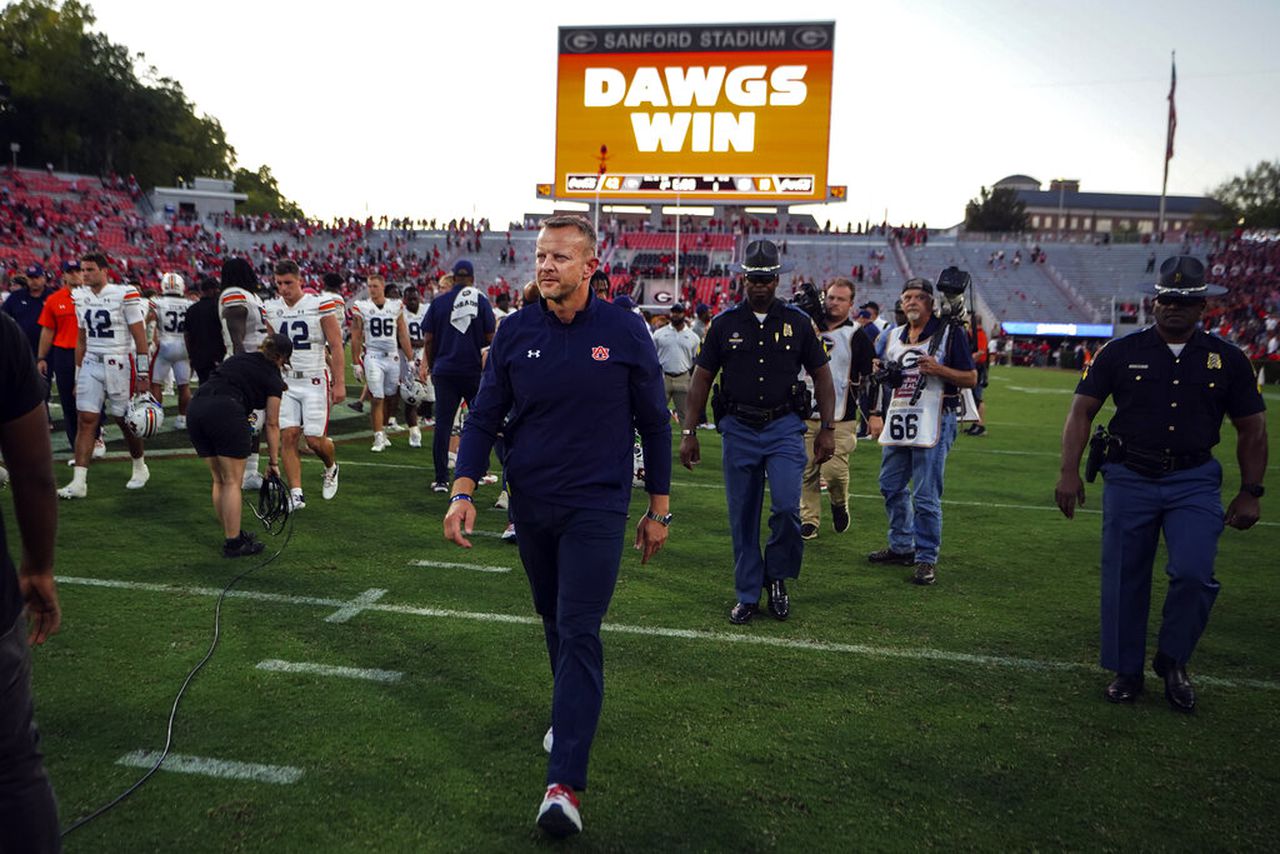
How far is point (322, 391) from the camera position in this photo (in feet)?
25.7

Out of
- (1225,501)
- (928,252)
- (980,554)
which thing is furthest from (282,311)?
(928,252)

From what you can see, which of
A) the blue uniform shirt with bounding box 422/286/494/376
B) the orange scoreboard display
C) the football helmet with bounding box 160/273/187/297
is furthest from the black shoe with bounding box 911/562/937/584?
the orange scoreboard display

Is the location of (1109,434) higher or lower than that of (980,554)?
higher

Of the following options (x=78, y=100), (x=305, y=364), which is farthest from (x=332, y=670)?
(x=78, y=100)

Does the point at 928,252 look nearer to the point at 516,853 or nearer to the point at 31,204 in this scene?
the point at 31,204

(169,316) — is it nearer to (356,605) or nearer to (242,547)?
(242,547)

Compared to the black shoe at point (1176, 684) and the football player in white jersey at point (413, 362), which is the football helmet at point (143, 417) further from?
the black shoe at point (1176, 684)

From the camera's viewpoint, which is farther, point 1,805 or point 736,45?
point 736,45

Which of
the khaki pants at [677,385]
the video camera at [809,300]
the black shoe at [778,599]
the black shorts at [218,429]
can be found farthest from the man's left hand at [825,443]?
the khaki pants at [677,385]

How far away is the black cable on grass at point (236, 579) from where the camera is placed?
10.2 feet

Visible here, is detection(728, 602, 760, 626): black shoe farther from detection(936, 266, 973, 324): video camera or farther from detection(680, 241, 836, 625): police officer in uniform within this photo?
detection(936, 266, 973, 324): video camera

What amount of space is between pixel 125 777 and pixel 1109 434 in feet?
13.9

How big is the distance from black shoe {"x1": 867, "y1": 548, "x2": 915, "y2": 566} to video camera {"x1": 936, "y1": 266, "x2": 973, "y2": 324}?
1.68 metres

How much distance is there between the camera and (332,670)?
427cm
